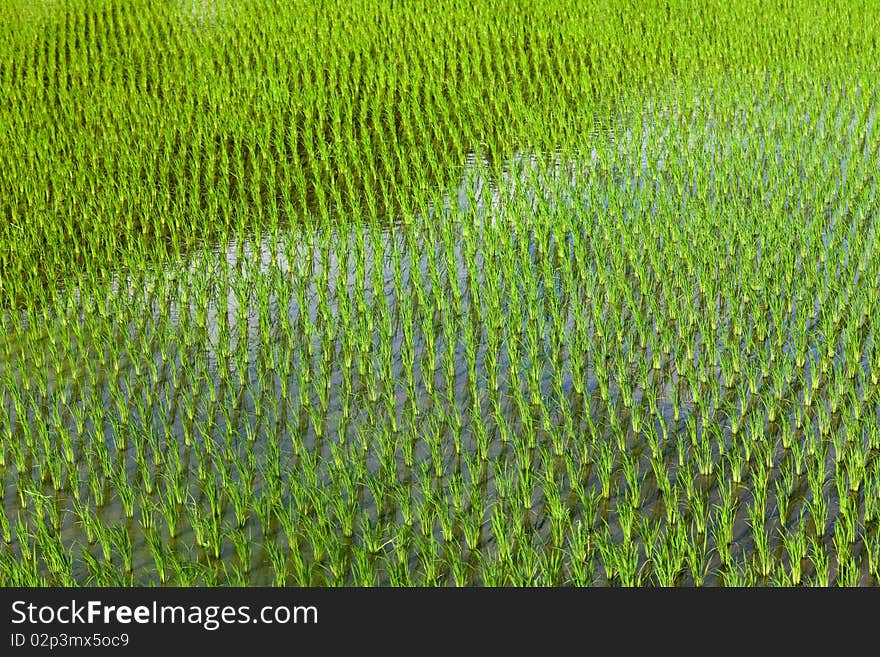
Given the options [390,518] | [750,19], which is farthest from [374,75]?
[390,518]

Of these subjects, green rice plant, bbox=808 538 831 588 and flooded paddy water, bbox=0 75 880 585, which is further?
flooded paddy water, bbox=0 75 880 585

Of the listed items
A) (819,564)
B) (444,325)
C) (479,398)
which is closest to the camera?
(819,564)

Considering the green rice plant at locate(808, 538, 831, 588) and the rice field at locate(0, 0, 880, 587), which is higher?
the rice field at locate(0, 0, 880, 587)

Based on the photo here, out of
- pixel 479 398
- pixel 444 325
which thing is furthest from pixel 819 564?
pixel 444 325

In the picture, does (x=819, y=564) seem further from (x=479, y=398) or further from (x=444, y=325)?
(x=444, y=325)

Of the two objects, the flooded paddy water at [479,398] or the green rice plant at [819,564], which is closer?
Answer: the green rice plant at [819,564]

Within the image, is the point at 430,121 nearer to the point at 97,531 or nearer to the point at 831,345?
the point at 831,345

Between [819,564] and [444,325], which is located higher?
[444,325]

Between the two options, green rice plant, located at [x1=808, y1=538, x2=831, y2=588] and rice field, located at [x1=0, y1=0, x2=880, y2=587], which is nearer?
green rice plant, located at [x1=808, y1=538, x2=831, y2=588]
